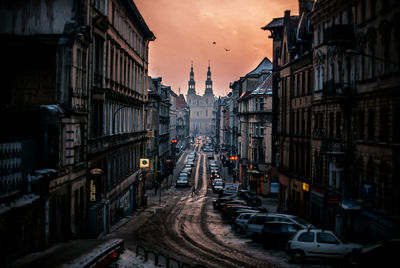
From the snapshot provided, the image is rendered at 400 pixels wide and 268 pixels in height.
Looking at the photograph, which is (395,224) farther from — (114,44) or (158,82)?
(158,82)

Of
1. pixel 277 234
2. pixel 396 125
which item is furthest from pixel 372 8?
pixel 277 234

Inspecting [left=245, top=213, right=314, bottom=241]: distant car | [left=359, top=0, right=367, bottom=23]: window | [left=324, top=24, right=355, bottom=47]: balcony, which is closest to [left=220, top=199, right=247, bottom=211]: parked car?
[left=245, top=213, right=314, bottom=241]: distant car

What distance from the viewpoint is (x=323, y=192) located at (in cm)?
3089

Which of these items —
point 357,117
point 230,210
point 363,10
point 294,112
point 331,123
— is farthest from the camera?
point 294,112

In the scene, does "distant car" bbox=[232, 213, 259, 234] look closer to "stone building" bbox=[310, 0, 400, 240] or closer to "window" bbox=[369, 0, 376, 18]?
"stone building" bbox=[310, 0, 400, 240]

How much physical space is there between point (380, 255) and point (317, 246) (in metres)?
4.37

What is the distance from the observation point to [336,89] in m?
27.0

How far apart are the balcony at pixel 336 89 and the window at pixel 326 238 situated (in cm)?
958

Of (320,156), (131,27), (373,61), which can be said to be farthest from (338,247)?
(131,27)

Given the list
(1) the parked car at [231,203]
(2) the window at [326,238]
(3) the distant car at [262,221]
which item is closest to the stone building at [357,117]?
(3) the distant car at [262,221]

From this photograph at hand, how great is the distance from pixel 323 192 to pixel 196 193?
2857cm

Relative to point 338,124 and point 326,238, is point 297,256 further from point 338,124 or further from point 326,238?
point 338,124

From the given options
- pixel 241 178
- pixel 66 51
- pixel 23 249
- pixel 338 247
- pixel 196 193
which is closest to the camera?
pixel 23 249

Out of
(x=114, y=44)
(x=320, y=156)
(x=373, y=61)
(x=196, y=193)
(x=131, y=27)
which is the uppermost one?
(x=131, y=27)
